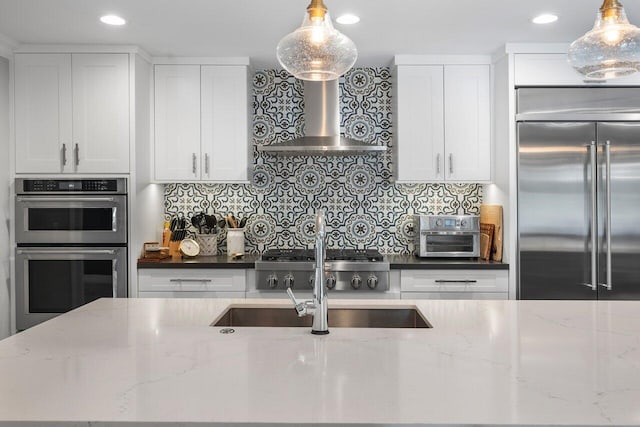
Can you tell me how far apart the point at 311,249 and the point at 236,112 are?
46.7 inches

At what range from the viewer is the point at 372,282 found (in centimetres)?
361

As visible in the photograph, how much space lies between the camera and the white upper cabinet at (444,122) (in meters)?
3.91

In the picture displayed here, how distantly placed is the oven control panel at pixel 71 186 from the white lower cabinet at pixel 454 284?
201 centimetres

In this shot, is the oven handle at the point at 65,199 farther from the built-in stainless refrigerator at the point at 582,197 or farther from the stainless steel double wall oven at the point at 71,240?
the built-in stainless refrigerator at the point at 582,197

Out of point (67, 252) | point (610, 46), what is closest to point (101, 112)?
point (67, 252)

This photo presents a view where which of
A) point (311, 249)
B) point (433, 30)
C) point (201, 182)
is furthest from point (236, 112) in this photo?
point (433, 30)

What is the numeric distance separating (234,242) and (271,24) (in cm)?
161

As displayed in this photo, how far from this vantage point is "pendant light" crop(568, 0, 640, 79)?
1631 millimetres

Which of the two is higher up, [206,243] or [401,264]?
[206,243]

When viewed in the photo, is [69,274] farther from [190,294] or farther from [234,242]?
[234,242]

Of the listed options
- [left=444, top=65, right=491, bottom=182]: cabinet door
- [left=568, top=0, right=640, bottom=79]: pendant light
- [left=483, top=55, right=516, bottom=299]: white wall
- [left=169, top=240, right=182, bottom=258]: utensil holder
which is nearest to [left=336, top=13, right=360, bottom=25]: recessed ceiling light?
[left=444, top=65, right=491, bottom=182]: cabinet door

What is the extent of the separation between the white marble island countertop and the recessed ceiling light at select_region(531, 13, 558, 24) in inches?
73.2

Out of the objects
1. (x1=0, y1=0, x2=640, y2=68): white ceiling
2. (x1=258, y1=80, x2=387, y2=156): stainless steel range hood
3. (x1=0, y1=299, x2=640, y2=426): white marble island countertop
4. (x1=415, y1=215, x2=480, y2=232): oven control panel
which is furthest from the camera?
(x1=258, y1=80, x2=387, y2=156): stainless steel range hood

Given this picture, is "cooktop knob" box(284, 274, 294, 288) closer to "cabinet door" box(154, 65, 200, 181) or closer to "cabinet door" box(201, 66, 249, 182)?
"cabinet door" box(201, 66, 249, 182)
